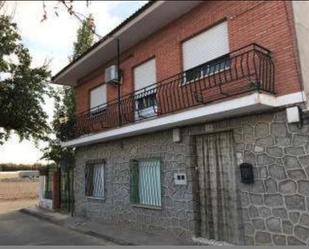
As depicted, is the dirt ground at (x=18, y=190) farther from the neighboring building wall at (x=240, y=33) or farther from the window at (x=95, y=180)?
the neighboring building wall at (x=240, y=33)

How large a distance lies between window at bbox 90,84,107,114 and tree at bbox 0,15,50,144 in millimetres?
4678

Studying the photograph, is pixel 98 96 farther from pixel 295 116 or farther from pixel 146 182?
pixel 295 116

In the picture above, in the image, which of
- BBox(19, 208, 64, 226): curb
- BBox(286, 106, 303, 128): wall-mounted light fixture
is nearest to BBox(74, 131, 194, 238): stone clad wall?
BBox(19, 208, 64, 226): curb

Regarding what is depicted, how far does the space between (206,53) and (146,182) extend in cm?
429

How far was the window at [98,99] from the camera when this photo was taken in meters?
14.0

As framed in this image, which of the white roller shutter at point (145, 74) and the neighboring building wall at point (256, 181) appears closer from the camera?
the neighboring building wall at point (256, 181)

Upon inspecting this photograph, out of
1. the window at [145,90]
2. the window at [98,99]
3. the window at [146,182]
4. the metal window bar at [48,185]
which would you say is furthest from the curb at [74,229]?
the window at [98,99]

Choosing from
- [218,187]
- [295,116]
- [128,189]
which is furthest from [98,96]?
[295,116]

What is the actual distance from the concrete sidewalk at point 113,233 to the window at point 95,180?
1.00 metres

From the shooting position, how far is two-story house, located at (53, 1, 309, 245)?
24.5 ft

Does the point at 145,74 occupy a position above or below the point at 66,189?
above

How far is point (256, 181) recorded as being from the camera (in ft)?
26.1

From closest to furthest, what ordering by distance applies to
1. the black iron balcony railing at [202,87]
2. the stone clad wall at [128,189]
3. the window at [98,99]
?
the black iron balcony railing at [202,87]
the stone clad wall at [128,189]
the window at [98,99]

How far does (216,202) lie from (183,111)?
2261 millimetres
